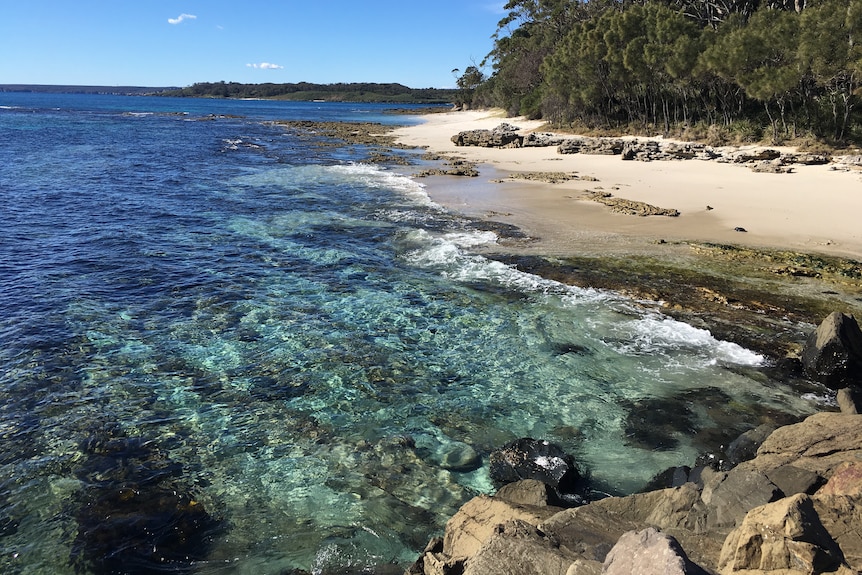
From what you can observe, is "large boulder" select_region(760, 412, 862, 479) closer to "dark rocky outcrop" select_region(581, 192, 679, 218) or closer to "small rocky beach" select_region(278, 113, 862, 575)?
"small rocky beach" select_region(278, 113, 862, 575)

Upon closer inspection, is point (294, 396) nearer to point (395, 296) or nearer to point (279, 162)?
point (395, 296)

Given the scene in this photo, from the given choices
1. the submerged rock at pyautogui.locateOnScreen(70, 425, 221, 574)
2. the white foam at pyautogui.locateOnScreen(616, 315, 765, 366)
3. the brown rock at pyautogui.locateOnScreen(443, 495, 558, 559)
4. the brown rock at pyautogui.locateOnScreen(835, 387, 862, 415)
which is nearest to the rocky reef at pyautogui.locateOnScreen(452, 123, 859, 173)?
the white foam at pyautogui.locateOnScreen(616, 315, 765, 366)

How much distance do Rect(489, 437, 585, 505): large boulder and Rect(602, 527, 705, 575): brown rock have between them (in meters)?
3.20

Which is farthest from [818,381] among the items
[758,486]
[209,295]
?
[209,295]

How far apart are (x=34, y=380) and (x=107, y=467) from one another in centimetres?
333

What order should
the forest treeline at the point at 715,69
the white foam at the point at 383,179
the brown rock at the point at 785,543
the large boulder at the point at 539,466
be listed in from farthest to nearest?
1. the forest treeline at the point at 715,69
2. the white foam at the point at 383,179
3. the large boulder at the point at 539,466
4. the brown rock at the point at 785,543

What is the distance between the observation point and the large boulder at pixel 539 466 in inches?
262

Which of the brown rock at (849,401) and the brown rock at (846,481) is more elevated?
the brown rock at (846,481)

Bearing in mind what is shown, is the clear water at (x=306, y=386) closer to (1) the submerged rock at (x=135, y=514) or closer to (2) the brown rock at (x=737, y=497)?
(1) the submerged rock at (x=135, y=514)

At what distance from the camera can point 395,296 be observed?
13.4 meters

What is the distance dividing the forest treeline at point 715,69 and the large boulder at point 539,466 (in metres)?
33.0

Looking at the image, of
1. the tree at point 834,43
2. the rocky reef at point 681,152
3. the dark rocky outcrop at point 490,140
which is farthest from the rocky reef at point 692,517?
the dark rocky outcrop at point 490,140

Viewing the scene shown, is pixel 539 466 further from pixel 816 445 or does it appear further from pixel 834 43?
pixel 834 43

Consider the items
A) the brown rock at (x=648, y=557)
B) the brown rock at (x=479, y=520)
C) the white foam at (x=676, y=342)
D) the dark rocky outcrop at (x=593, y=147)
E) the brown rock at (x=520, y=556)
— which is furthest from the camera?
the dark rocky outcrop at (x=593, y=147)
